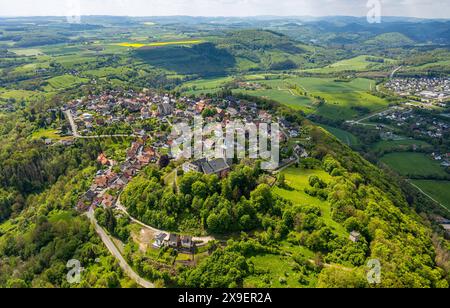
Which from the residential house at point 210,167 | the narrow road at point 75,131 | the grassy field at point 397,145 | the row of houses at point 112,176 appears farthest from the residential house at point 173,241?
the grassy field at point 397,145

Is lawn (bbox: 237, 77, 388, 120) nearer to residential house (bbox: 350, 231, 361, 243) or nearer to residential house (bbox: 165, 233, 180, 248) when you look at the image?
residential house (bbox: 350, 231, 361, 243)

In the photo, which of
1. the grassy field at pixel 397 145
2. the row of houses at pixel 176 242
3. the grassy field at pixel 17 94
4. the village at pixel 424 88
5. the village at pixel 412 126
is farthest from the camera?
the village at pixel 424 88

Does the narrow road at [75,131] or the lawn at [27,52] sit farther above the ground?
the lawn at [27,52]

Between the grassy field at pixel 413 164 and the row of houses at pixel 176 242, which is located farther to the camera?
the grassy field at pixel 413 164

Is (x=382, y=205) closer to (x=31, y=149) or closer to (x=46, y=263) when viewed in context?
(x=46, y=263)

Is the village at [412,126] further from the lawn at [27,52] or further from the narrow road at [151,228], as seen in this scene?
the lawn at [27,52]

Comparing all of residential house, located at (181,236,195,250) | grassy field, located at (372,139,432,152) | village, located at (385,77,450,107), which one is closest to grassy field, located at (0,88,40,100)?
residential house, located at (181,236,195,250)
